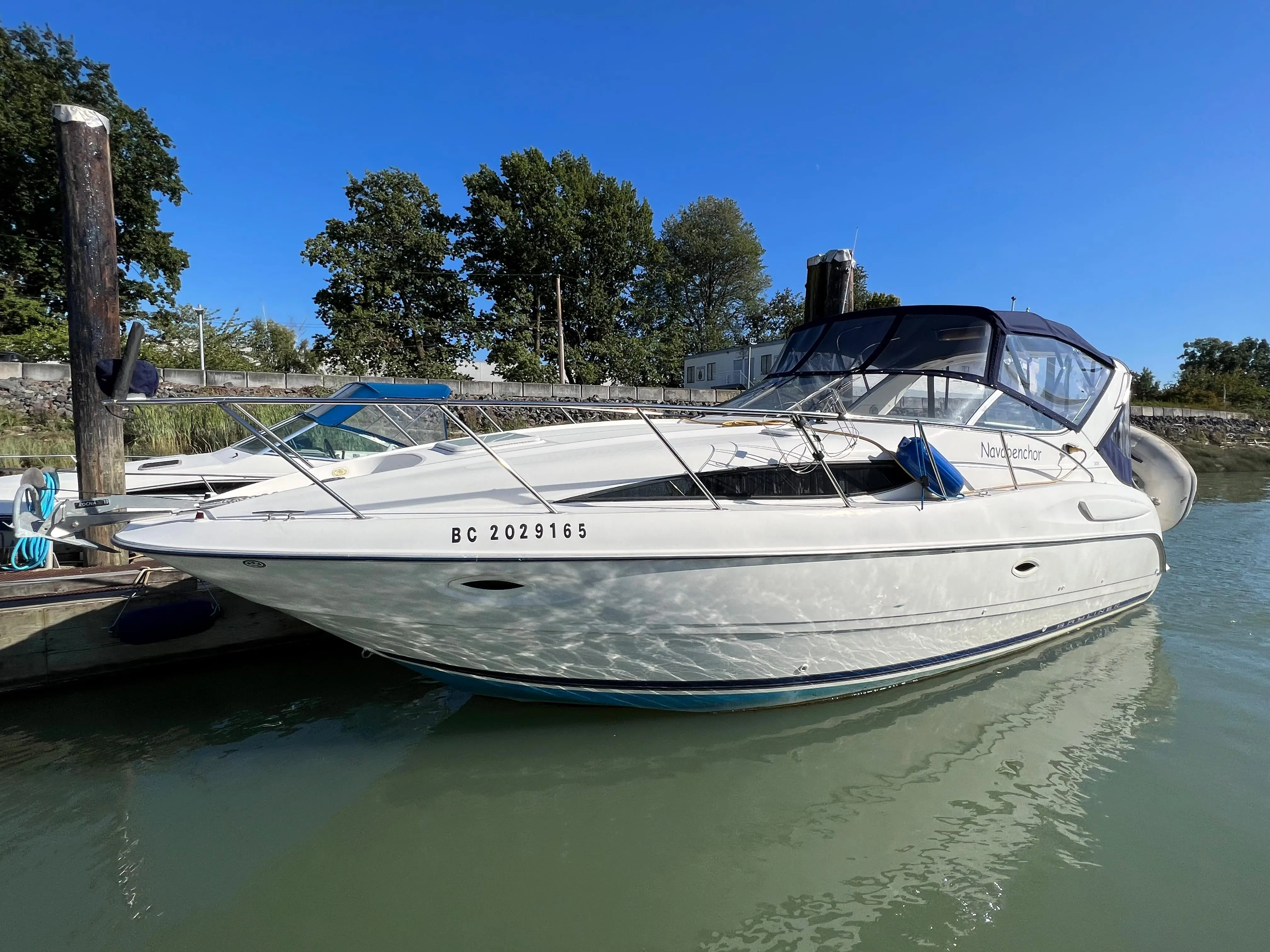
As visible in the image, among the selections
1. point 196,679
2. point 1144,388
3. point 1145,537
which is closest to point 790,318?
point 1144,388

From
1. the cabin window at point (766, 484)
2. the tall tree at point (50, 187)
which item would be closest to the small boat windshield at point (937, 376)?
the cabin window at point (766, 484)

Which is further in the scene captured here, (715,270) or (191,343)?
(715,270)

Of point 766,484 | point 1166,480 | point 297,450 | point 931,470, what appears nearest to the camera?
point 766,484

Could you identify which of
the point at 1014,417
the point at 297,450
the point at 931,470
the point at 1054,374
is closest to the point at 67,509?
the point at 297,450

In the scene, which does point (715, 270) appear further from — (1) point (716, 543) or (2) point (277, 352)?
(1) point (716, 543)

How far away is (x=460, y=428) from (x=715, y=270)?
3839 cm

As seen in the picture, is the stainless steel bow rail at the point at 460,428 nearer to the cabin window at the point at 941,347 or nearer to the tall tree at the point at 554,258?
the cabin window at the point at 941,347

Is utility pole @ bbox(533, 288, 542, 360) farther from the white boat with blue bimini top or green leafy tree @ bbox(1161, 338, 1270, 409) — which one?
green leafy tree @ bbox(1161, 338, 1270, 409)

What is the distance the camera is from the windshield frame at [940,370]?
480 centimetres

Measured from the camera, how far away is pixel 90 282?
4.46 m

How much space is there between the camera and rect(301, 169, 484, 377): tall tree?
21.2 m

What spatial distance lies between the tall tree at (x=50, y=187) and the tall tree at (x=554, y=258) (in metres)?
9.89

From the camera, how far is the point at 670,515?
3.26m

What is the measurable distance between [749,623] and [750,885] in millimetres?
1193
